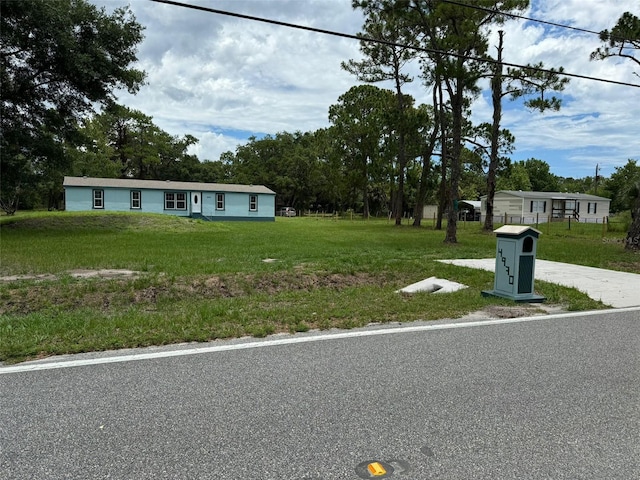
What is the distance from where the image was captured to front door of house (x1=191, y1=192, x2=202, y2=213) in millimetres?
35281

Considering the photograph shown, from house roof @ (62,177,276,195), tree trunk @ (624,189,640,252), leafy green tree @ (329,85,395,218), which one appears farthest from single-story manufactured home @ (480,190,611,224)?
tree trunk @ (624,189,640,252)

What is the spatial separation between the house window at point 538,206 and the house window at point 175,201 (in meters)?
32.5

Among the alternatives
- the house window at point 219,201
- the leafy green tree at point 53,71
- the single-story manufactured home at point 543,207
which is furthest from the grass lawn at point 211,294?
the single-story manufactured home at point 543,207

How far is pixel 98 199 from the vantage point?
32406 millimetres

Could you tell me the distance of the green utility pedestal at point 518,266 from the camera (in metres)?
7.12

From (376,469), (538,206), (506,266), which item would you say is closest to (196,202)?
(506,266)

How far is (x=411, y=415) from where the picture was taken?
3.11 metres

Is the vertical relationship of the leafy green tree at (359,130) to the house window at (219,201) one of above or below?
above

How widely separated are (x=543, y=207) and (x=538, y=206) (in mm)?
724

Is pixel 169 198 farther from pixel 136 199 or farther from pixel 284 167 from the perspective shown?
pixel 284 167

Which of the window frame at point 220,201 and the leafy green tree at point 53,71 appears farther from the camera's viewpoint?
the window frame at point 220,201

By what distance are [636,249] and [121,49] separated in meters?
20.5

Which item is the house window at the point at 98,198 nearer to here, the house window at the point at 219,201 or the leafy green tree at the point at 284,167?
the house window at the point at 219,201

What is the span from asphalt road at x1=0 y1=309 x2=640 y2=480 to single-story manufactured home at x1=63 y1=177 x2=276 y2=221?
103 ft
